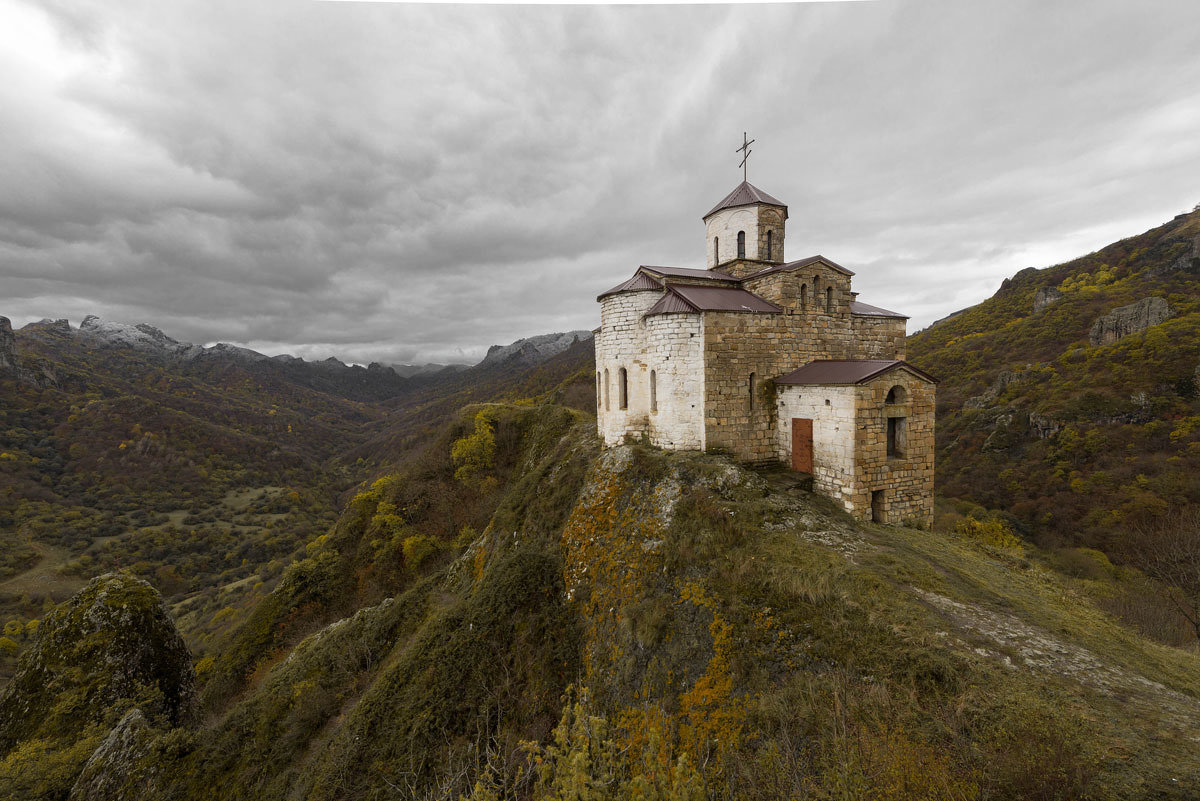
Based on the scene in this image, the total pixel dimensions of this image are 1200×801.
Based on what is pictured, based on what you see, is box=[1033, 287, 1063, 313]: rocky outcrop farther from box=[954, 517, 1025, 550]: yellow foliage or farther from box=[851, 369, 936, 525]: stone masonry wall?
box=[851, 369, 936, 525]: stone masonry wall

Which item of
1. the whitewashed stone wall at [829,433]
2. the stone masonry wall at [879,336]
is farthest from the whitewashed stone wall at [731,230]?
the whitewashed stone wall at [829,433]

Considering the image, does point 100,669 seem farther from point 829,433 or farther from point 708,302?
point 829,433

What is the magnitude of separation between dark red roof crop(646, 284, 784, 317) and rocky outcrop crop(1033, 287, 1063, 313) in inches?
3171

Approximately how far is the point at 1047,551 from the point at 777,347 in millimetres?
23825

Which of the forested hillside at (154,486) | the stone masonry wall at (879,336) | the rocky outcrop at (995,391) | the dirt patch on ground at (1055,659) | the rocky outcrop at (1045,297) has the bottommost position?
the forested hillside at (154,486)

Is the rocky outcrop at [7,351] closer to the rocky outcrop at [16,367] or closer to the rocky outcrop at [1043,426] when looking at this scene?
the rocky outcrop at [16,367]

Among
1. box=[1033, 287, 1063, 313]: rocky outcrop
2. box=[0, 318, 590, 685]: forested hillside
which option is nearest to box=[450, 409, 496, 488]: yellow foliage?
box=[0, 318, 590, 685]: forested hillside

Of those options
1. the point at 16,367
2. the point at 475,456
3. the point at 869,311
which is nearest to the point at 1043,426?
the point at 869,311

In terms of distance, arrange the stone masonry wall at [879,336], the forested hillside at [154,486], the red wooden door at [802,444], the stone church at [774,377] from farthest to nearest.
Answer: the forested hillside at [154,486], the stone masonry wall at [879,336], the red wooden door at [802,444], the stone church at [774,377]

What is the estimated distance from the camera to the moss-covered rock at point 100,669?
15516 mm

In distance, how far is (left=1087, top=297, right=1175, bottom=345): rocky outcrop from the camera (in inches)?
1847

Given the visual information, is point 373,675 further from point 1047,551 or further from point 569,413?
point 1047,551

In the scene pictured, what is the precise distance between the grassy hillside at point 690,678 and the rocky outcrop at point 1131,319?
1796 inches

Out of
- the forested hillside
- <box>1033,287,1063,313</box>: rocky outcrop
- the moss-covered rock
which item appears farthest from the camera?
<box>1033,287,1063,313</box>: rocky outcrop
